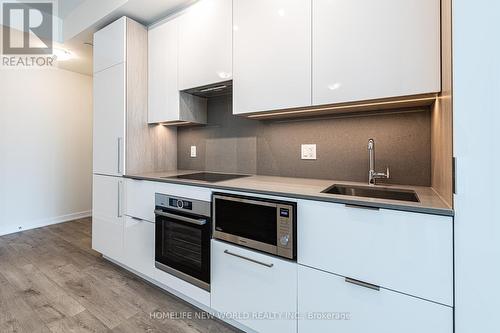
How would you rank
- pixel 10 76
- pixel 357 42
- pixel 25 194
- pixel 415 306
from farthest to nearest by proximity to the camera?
pixel 25 194 < pixel 10 76 < pixel 357 42 < pixel 415 306

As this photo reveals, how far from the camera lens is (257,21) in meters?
1.65

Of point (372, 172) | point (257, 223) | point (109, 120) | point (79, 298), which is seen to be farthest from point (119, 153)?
point (372, 172)

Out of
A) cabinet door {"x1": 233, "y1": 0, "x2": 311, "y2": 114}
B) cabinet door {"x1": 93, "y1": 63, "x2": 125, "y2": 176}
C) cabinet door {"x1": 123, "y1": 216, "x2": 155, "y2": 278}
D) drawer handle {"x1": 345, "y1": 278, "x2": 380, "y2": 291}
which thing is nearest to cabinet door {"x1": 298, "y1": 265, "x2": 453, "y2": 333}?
drawer handle {"x1": 345, "y1": 278, "x2": 380, "y2": 291}

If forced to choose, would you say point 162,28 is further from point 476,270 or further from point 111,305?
point 476,270

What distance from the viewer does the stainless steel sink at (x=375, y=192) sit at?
132 centimetres

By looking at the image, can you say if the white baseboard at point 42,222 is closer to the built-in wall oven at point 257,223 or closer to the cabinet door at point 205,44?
the cabinet door at point 205,44

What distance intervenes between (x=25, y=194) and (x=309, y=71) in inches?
167

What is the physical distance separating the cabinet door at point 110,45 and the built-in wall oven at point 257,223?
5.83 ft

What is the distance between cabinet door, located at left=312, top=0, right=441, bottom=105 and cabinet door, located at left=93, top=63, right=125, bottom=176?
1786 mm

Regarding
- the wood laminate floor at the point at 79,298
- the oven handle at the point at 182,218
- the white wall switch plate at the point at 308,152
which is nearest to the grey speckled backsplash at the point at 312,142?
the white wall switch plate at the point at 308,152

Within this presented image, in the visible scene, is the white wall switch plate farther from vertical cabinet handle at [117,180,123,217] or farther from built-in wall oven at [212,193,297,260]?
vertical cabinet handle at [117,180,123,217]

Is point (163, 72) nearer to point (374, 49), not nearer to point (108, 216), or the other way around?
point (108, 216)

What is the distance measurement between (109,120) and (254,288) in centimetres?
205

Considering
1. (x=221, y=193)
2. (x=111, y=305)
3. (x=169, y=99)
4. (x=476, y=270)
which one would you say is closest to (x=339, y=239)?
(x=476, y=270)
